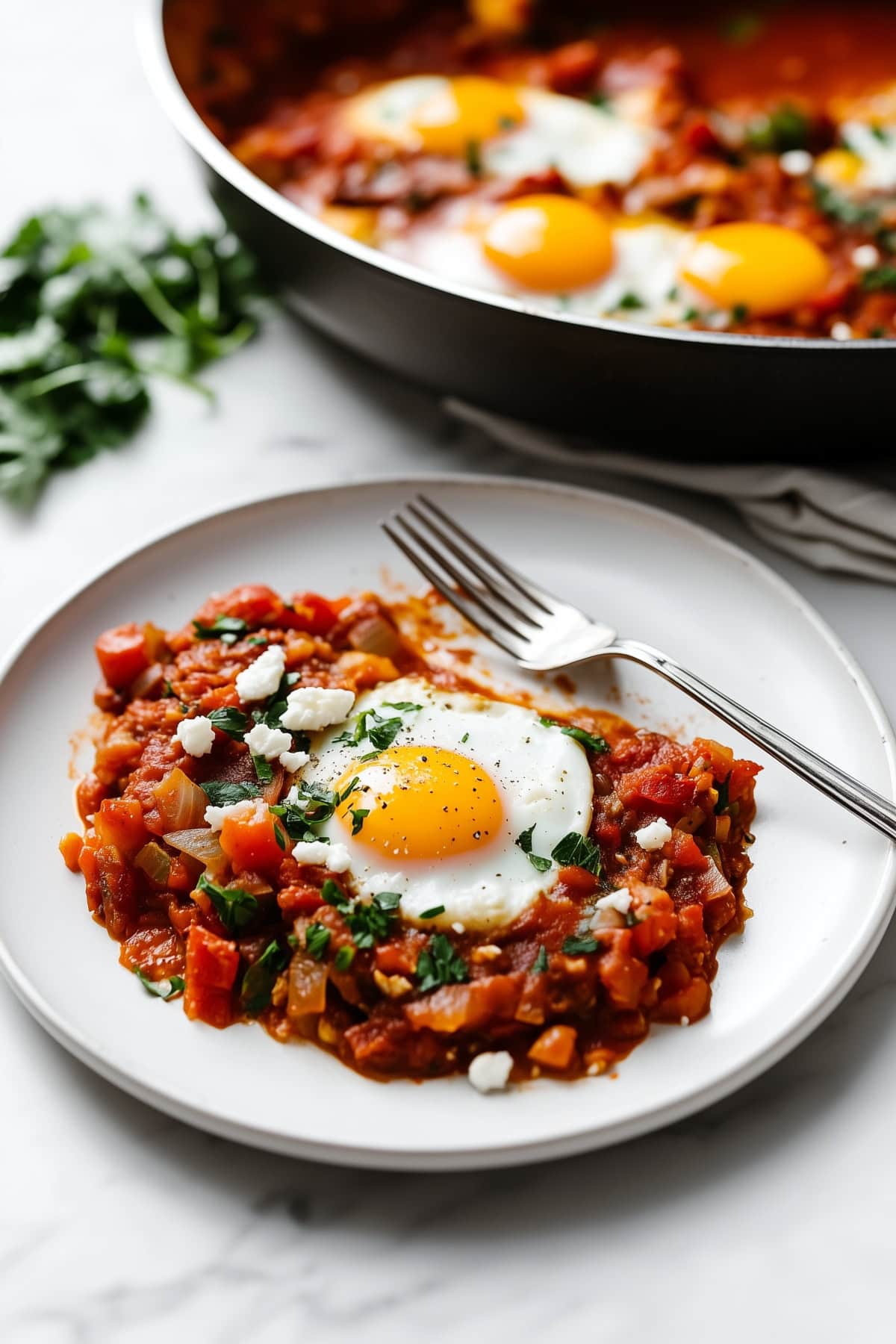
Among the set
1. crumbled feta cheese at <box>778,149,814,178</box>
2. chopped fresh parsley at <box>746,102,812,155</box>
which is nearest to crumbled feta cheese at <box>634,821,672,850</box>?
crumbled feta cheese at <box>778,149,814,178</box>

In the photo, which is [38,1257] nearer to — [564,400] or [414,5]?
[564,400]

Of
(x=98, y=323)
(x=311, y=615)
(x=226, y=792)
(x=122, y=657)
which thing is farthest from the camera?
(x=98, y=323)

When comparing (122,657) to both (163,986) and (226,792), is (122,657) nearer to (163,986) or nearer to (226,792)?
(226,792)

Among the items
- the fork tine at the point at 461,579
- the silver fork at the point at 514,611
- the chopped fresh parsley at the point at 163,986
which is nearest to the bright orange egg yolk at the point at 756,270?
the silver fork at the point at 514,611

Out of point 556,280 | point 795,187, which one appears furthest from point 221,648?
point 795,187

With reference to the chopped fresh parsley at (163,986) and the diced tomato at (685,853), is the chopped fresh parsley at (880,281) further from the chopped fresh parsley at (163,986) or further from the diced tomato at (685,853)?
the chopped fresh parsley at (163,986)

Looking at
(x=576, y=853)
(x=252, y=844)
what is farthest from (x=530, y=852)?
(x=252, y=844)
